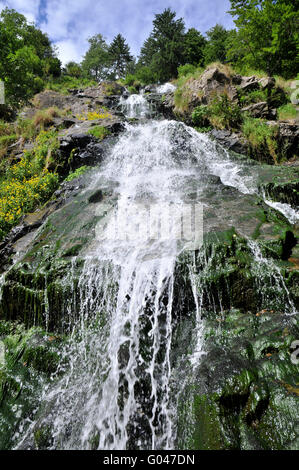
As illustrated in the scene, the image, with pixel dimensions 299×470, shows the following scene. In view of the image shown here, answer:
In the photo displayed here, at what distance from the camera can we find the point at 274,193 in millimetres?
6078

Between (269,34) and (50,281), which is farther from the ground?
(269,34)

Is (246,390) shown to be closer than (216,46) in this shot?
Yes

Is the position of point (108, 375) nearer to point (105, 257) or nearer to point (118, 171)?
point (105, 257)

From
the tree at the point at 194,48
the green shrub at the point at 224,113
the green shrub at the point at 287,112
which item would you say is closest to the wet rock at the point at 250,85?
the green shrub at the point at 224,113

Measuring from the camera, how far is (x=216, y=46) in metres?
21.0

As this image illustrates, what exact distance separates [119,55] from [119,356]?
130 ft

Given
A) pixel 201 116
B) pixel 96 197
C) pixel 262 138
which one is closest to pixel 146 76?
pixel 201 116

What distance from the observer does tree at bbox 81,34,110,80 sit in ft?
115

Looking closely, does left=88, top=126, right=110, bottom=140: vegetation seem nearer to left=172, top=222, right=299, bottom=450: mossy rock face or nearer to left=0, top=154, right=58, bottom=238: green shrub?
left=0, top=154, right=58, bottom=238: green shrub

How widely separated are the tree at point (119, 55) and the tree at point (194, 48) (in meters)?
13.4

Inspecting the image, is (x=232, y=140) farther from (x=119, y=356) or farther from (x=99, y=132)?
(x=119, y=356)

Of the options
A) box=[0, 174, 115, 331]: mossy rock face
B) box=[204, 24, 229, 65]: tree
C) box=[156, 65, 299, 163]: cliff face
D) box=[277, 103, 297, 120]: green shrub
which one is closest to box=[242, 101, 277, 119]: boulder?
box=[156, 65, 299, 163]: cliff face

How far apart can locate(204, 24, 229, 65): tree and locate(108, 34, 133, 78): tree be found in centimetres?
1483

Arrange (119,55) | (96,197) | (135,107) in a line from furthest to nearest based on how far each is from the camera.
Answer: (119,55) → (135,107) → (96,197)
